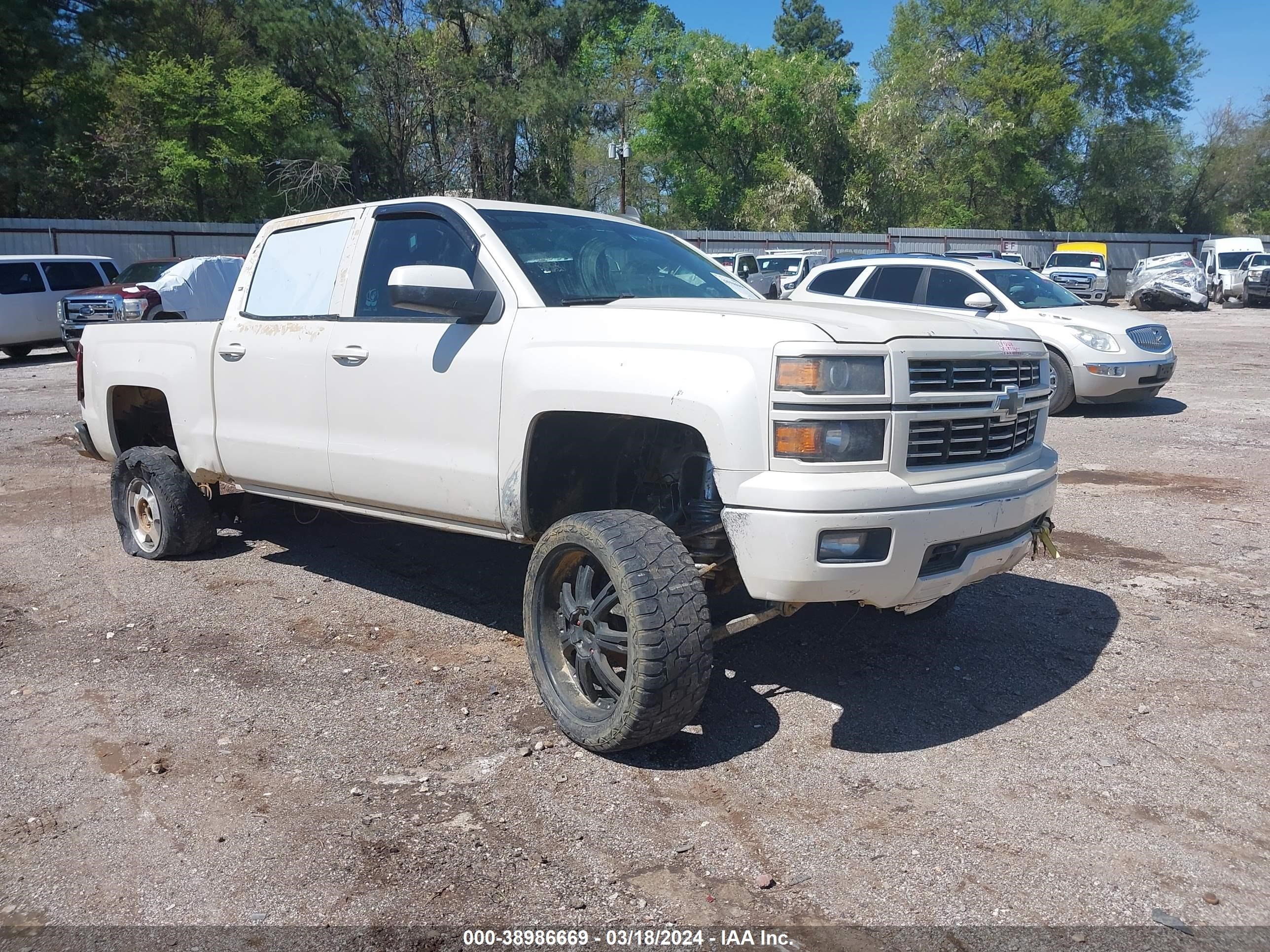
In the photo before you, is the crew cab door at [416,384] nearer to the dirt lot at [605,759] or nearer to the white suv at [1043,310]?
the dirt lot at [605,759]

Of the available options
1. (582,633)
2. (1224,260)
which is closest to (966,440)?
(582,633)

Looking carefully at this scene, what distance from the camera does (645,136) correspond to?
48781 millimetres

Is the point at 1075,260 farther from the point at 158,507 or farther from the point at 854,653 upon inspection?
the point at 158,507

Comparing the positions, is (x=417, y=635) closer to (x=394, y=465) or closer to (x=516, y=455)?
(x=394, y=465)

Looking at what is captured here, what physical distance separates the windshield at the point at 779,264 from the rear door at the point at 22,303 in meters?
17.4

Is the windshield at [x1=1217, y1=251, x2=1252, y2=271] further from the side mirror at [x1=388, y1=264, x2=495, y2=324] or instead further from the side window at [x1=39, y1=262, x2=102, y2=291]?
the side mirror at [x1=388, y1=264, x2=495, y2=324]

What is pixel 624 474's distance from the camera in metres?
4.54

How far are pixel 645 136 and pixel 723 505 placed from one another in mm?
47824

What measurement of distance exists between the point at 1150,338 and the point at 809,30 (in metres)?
76.0

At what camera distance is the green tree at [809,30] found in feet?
262

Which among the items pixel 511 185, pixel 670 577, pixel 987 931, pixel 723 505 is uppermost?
pixel 511 185

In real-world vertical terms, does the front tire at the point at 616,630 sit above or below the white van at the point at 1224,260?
below

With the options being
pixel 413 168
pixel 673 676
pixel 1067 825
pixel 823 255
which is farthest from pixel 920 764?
pixel 413 168

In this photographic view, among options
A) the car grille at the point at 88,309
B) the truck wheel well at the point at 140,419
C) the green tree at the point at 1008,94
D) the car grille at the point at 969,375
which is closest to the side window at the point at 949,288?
the car grille at the point at 969,375
